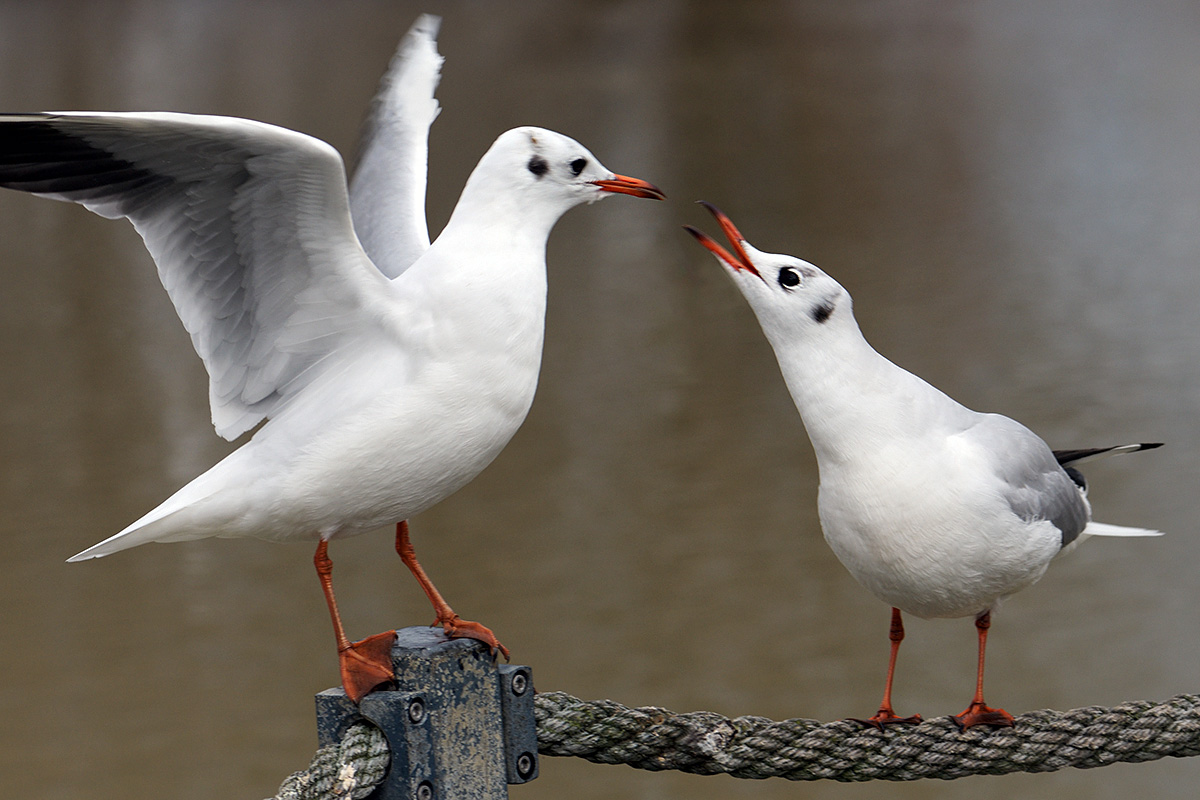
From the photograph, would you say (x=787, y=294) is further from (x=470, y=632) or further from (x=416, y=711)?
(x=416, y=711)

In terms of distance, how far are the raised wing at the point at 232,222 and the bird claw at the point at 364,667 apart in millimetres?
343

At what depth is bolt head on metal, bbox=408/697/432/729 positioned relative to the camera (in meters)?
1.30

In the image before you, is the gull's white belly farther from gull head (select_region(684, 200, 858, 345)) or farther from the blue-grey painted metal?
the blue-grey painted metal

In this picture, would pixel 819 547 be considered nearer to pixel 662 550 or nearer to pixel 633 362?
pixel 662 550

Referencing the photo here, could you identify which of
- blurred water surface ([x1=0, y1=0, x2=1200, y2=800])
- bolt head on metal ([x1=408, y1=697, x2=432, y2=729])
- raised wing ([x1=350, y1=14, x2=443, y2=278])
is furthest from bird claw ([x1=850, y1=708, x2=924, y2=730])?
blurred water surface ([x1=0, y1=0, x2=1200, y2=800])

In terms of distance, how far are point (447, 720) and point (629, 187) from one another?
63 centimetres

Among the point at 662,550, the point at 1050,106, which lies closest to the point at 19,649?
the point at 662,550

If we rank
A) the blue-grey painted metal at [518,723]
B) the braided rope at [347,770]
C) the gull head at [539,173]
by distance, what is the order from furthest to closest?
the gull head at [539,173]
the blue-grey painted metal at [518,723]
the braided rope at [347,770]

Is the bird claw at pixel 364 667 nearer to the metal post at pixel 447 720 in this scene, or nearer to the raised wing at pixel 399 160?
the metal post at pixel 447 720

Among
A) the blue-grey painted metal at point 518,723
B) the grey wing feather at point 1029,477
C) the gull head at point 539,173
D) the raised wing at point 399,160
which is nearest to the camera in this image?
the blue-grey painted metal at point 518,723

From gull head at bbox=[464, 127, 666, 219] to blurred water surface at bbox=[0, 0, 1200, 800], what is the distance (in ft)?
6.24

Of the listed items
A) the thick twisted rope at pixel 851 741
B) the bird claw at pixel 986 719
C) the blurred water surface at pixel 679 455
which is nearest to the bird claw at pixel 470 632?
the thick twisted rope at pixel 851 741

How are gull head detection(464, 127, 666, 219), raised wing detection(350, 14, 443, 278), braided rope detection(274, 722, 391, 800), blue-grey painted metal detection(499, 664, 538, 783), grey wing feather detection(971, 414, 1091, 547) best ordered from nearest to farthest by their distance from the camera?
braided rope detection(274, 722, 391, 800), blue-grey painted metal detection(499, 664, 538, 783), gull head detection(464, 127, 666, 219), grey wing feather detection(971, 414, 1091, 547), raised wing detection(350, 14, 443, 278)

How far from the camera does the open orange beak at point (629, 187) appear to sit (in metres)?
1.52
